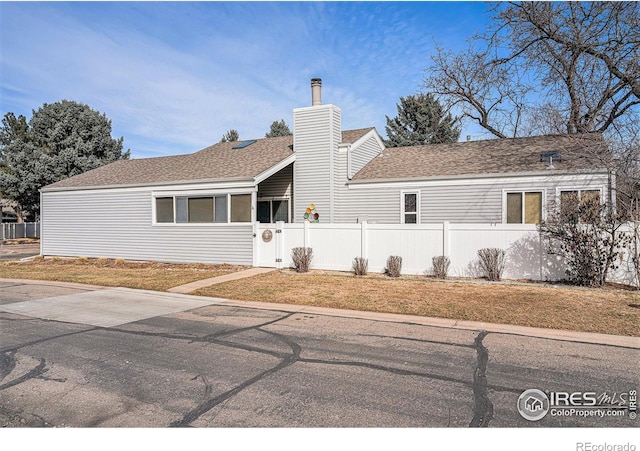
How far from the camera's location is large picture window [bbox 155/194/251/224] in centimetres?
1505

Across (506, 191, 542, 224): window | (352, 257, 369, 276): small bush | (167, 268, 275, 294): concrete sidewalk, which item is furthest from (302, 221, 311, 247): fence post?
(506, 191, 542, 224): window

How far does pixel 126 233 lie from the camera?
700 inches

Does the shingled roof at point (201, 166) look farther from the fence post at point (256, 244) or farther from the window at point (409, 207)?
the window at point (409, 207)

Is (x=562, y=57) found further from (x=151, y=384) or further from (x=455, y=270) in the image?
(x=151, y=384)

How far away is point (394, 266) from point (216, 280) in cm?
511

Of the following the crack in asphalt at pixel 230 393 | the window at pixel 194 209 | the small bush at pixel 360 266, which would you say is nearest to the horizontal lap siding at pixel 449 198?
the small bush at pixel 360 266

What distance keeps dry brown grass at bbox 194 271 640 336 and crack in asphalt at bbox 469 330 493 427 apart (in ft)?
6.91

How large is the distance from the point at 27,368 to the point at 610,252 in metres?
11.5

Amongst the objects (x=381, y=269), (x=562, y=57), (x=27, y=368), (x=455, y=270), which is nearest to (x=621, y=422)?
(x=27, y=368)

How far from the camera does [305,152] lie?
17.3 meters

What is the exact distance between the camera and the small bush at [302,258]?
43.9ft

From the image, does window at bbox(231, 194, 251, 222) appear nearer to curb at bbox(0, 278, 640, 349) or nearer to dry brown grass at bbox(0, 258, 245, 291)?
dry brown grass at bbox(0, 258, 245, 291)

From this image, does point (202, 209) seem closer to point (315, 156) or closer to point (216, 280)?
point (216, 280)
